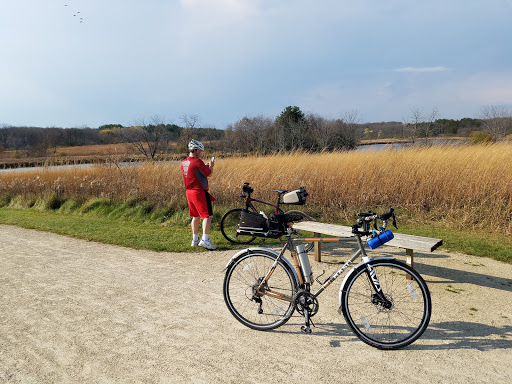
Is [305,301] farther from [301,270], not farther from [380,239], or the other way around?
[380,239]

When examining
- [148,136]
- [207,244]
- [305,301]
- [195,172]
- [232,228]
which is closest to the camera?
[305,301]

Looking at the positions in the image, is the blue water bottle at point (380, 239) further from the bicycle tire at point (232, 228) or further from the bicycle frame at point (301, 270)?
the bicycle tire at point (232, 228)

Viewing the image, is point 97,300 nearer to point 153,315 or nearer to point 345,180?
point 153,315

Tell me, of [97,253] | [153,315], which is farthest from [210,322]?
[97,253]

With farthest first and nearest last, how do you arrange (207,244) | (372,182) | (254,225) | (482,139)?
(482,139) < (372,182) < (207,244) < (254,225)

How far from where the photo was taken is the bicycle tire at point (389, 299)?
315cm

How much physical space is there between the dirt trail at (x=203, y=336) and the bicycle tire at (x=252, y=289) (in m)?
0.13

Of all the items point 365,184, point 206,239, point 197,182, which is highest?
point 197,182

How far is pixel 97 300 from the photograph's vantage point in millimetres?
4520

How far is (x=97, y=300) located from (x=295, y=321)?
8.26ft

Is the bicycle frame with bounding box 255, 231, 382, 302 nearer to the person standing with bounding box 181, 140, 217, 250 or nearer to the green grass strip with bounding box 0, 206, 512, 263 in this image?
the person standing with bounding box 181, 140, 217, 250

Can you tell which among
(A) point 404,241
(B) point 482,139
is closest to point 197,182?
(A) point 404,241

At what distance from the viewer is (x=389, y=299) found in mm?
3262

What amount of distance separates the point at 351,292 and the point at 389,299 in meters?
0.37
